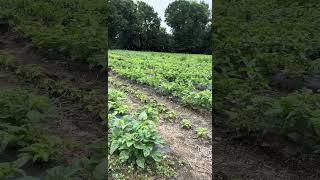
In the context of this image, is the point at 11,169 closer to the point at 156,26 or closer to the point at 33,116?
the point at 33,116

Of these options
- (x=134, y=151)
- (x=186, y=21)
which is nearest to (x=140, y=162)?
(x=134, y=151)

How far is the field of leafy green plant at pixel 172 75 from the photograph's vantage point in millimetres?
5898

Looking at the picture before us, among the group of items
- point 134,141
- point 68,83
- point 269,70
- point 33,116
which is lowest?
point 134,141

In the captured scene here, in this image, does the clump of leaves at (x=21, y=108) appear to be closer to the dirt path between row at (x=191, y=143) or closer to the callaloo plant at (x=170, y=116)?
the dirt path between row at (x=191, y=143)

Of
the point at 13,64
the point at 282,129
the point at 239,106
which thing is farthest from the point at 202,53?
the point at 13,64

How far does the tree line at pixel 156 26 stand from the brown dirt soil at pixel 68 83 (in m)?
0.76

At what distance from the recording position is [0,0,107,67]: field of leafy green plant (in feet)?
18.7

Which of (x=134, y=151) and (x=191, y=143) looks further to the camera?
(x=191, y=143)

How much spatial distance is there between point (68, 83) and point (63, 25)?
216 cm

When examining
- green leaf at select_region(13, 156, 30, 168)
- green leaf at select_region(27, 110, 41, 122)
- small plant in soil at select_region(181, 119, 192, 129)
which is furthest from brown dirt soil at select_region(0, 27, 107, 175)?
small plant in soil at select_region(181, 119, 192, 129)

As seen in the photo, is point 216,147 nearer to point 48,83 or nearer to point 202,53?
point 202,53

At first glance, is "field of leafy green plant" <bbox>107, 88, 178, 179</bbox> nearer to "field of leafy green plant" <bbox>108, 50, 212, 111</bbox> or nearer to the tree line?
the tree line

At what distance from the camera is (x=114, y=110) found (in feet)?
16.2

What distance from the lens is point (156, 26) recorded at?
4379mm
